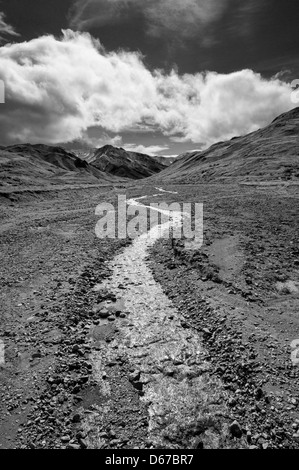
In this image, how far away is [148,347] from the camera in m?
13.5

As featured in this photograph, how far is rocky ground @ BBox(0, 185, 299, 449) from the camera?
9375 mm

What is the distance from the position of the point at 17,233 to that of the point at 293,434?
100ft

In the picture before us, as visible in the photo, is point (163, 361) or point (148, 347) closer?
point (163, 361)

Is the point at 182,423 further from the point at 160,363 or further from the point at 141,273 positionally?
the point at 141,273

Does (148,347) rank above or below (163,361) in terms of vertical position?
above

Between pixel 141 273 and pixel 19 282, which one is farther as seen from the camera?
pixel 141 273

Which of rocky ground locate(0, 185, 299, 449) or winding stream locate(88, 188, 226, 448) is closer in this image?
rocky ground locate(0, 185, 299, 449)

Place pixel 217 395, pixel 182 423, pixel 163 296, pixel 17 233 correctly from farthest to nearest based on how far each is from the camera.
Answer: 1. pixel 17 233
2. pixel 163 296
3. pixel 217 395
4. pixel 182 423

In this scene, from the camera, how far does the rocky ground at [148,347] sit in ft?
30.8

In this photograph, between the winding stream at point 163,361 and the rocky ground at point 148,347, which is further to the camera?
the winding stream at point 163,361

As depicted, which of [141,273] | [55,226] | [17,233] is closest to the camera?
[141,273]

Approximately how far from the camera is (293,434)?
888cm
